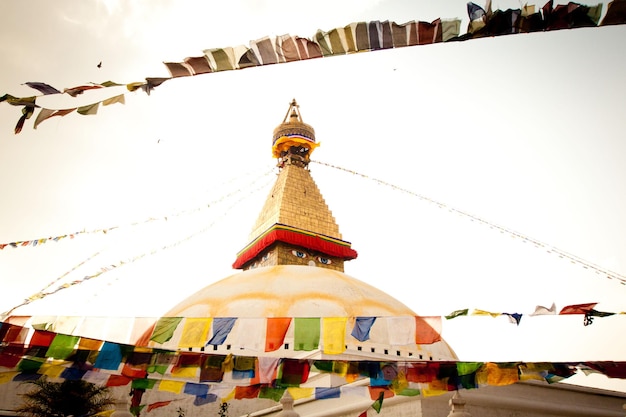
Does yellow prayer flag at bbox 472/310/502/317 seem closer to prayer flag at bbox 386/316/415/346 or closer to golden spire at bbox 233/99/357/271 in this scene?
prayer flag at bbox 386/316/415/346

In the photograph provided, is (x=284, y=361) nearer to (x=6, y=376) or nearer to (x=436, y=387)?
(x=436, y=387)

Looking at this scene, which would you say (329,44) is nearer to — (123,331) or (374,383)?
(374,383)

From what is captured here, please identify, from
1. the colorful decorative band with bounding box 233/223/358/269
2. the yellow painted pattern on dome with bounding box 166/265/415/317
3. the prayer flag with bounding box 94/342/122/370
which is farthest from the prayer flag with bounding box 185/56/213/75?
the colorful decorative band with bounding box 233/223/358/269

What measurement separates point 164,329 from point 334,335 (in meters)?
2.55

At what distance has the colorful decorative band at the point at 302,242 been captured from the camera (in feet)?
61.0

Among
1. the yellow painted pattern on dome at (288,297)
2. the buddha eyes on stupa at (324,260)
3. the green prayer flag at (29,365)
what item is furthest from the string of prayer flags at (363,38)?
the buddha eyes on stupa at (324,260)

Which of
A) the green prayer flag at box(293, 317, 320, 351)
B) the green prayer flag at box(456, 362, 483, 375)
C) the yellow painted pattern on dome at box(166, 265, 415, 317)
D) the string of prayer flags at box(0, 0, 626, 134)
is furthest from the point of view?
the yellow painted pattern on dome at box(166, 265, 415, 317)

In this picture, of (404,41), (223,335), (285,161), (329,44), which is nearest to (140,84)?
(329,44)

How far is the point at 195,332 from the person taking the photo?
258 inches

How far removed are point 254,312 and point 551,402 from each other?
279 inches

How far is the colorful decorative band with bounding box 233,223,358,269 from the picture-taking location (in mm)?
18594

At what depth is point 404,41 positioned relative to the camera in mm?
5148

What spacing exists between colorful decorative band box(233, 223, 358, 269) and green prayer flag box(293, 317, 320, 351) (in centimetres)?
1214

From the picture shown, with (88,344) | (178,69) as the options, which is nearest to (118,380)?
(88,344)
